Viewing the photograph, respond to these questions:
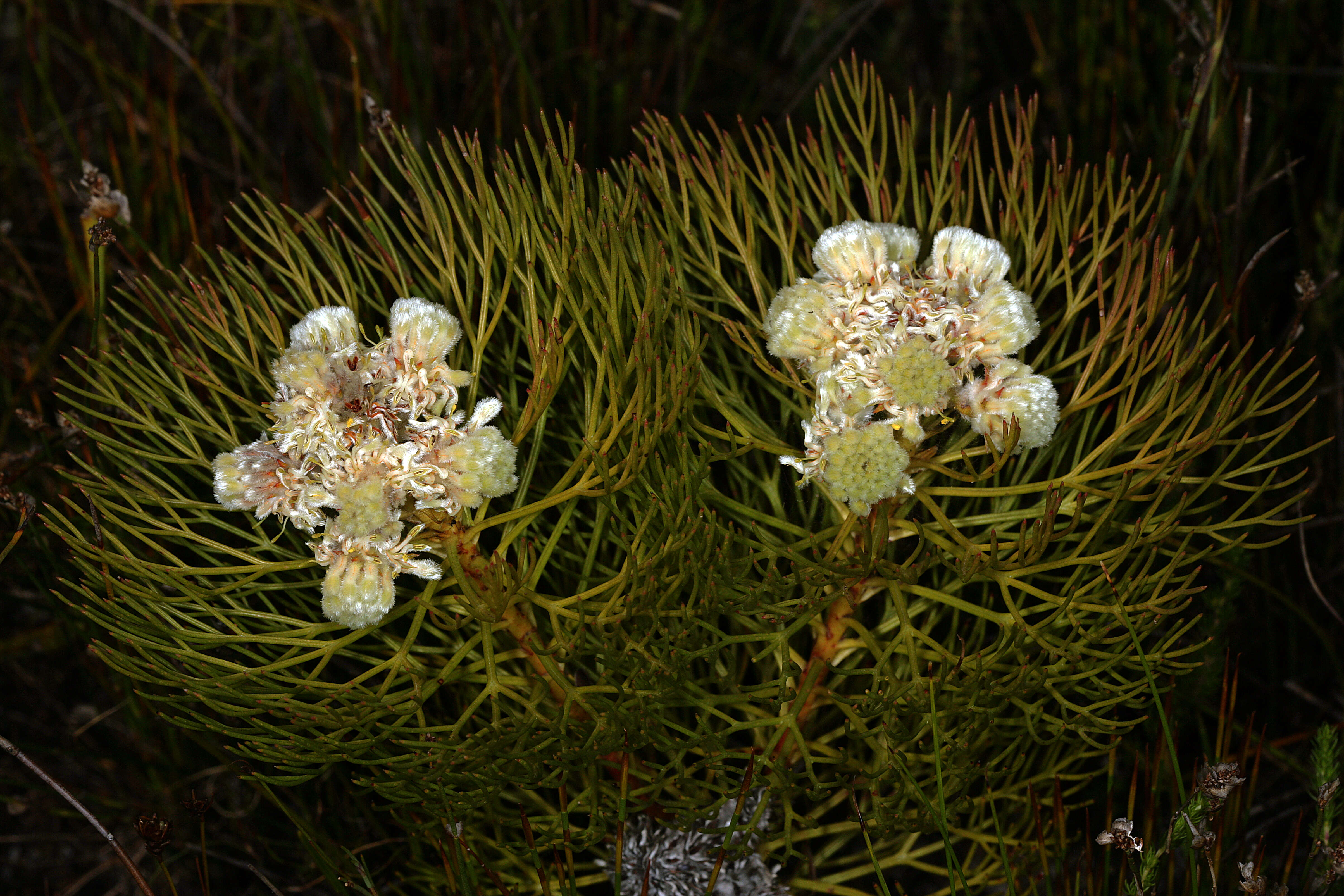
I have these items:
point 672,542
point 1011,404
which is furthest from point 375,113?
point 1011,404

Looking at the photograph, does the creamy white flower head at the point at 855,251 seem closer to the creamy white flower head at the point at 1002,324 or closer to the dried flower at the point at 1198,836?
the creamy white flower head at the point at 1002,324

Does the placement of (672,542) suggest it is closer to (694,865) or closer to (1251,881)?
(694,865)

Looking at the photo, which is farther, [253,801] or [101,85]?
[101,85]

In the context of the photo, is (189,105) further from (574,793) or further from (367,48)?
(574,793)

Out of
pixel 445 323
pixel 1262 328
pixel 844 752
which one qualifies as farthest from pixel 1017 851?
pixel 445 323

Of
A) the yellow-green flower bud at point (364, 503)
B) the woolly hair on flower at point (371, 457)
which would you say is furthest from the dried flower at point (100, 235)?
the yellow-green flower bud at point (364, 503)

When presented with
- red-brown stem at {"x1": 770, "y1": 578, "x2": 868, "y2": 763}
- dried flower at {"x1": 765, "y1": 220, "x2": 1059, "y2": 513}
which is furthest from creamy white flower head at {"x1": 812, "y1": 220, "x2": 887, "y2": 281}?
red-brown stem at {"x1": 770, "y1": 578, "x2": 868, "y2": 763}
